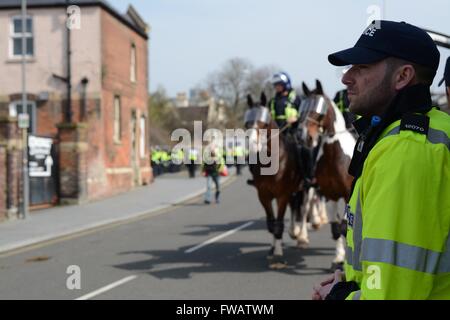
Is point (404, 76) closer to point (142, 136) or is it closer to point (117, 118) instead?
point (117, 118)

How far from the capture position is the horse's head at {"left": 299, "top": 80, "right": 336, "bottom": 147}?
326 inches

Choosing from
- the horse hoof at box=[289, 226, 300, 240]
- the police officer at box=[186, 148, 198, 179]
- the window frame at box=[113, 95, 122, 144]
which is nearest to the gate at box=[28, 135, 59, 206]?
the window frame at box=[113, 95, 122, 144]

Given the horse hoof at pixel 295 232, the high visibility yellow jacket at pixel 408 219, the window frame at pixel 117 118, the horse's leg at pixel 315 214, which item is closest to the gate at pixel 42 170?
the window frame at pixel 117 118

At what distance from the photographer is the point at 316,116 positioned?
8273mm

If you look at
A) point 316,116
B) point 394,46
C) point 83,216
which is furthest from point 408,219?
point 83,216

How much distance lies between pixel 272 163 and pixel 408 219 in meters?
7.00

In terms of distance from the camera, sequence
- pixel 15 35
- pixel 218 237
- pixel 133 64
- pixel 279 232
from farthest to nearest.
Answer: pixel 133 64, pixel 15 35, pixel 218 237, pixel 279 232

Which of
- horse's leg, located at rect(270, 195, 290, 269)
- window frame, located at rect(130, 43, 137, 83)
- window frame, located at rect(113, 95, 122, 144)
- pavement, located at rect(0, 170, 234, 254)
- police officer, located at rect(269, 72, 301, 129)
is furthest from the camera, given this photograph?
window frame, located at rect(130, 43, 137, 83)

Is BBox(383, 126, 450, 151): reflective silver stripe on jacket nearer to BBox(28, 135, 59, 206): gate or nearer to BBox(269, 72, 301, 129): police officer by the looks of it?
BBox(269, 72, 301, 129): police officer

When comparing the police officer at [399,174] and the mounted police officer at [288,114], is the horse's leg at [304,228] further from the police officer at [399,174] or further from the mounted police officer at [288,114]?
the police officer at [399,174]

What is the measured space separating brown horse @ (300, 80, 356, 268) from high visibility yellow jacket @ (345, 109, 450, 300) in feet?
20.6
